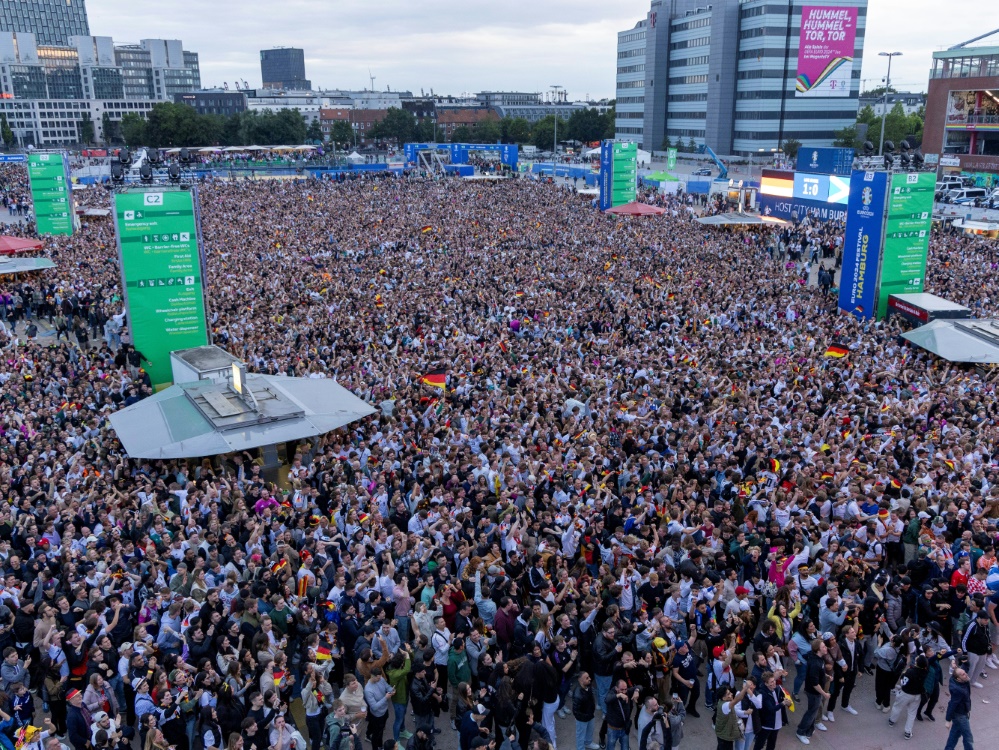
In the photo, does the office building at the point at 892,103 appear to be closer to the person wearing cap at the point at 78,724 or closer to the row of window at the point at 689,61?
the row of window at the point at 689,61

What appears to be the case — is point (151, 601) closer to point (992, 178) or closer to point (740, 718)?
point (740, 718)

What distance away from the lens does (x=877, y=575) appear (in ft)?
28.3

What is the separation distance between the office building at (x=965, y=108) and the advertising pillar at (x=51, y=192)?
57.3 meters

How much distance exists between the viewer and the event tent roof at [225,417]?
11688mm

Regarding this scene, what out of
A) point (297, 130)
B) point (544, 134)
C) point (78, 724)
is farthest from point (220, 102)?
point (78, 724)

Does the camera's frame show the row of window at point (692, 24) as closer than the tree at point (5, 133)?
Yes

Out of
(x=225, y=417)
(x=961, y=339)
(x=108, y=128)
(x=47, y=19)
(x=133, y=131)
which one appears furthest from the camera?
(x=47, y=19)

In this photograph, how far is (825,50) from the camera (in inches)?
2980

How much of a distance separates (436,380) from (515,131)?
102 metres

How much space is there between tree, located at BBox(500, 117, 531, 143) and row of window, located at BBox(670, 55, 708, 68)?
26031 millimetres

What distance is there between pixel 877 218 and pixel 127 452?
19340 mm

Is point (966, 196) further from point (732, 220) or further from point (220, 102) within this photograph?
point (220, 102)

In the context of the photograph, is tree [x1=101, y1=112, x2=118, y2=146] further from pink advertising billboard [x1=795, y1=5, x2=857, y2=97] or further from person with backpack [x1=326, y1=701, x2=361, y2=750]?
person with backpack [x1=326, y1=701, x2=361, y2=750]

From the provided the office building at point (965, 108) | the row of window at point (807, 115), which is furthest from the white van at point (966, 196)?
the row of window at point (807, 115)
